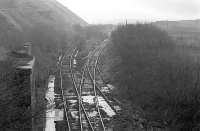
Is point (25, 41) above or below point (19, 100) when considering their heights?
above

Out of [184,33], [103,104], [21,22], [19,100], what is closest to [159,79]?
[103,104]

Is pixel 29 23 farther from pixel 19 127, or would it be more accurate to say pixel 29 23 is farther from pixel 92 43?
pixel 19 127

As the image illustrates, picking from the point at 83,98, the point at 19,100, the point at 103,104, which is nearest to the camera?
the point at 19,100

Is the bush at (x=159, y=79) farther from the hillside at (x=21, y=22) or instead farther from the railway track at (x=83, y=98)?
the hillside at (x=21, y=22)

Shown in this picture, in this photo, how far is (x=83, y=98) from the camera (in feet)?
56.4

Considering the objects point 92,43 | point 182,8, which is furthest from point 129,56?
point 182,8

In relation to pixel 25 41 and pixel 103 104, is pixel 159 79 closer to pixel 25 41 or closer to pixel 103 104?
pixel 103 104

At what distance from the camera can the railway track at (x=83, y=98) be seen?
13484 millimetres

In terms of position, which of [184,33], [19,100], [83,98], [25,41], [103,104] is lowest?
[103,104]

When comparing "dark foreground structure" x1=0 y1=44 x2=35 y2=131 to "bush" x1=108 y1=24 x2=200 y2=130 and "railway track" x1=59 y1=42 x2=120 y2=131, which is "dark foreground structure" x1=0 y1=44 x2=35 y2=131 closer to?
"railway track" x1=59 y1=42 x2=120 y2=131

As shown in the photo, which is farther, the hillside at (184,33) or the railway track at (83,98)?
the hillside at (184,33)

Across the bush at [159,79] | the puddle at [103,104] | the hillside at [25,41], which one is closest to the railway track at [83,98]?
the puddle at [103,104]

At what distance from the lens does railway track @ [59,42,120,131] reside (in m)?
13.5

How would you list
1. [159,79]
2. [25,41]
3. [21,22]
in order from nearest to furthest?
[159,79]
[25,41]
[21,22]
